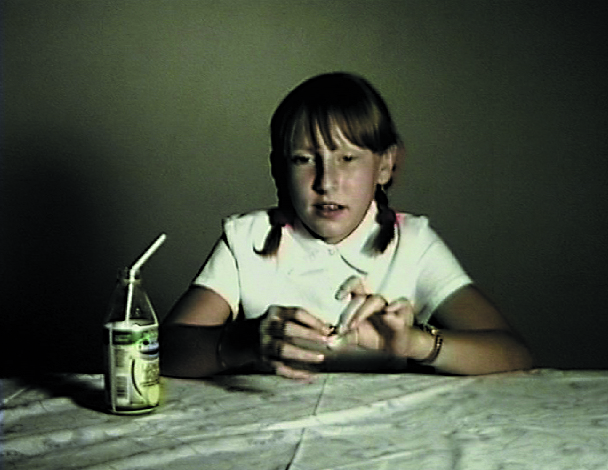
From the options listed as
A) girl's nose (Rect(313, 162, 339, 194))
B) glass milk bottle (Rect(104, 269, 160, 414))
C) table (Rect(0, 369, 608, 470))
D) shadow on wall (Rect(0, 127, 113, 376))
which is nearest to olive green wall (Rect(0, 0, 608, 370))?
shadow on wall (Rect(0, 127, 113, 376))

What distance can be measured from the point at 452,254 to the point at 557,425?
1.77ft

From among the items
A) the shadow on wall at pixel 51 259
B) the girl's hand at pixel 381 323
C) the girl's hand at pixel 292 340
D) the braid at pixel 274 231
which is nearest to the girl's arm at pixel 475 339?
the girl's hand at pixel 381 323

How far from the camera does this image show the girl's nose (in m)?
1.31

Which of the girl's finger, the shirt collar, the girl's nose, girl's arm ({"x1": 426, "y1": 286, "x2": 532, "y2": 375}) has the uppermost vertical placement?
the girl's nose

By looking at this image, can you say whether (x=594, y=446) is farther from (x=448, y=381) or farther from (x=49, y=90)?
(x=49, y=90)

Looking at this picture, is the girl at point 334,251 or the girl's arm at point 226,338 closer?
the girl's arm at point 226,338

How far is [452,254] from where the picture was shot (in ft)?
4.39

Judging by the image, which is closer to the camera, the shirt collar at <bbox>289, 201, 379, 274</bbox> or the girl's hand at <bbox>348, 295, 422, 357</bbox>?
the girl's hand at <bbox>348, 295, 422, 357</bbox>

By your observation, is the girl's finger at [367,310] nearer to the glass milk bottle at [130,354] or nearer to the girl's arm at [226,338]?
the girl's arm at [226,338]

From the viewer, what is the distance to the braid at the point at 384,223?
1.35 metres

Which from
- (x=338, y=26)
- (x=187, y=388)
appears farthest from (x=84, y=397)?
(x=338, y=26)

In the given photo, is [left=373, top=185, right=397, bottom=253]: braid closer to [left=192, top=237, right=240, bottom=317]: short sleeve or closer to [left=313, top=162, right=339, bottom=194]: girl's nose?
[left=313, top=162, right=339, bottom=194]: girl's nose

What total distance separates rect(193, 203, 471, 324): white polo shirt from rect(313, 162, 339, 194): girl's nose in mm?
90

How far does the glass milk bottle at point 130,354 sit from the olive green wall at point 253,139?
424 mm
